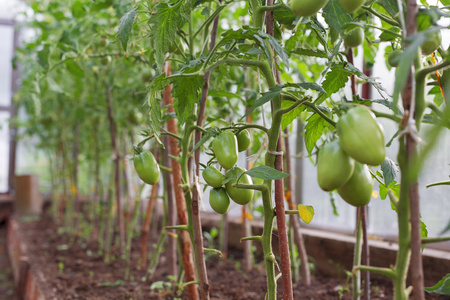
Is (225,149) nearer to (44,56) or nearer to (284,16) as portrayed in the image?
(284,16)

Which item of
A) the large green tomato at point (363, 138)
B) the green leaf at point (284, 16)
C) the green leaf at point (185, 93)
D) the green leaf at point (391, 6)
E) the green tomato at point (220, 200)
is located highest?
the green leaf at point (284, 16)

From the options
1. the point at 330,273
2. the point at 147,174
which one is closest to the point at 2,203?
the point at 330,273

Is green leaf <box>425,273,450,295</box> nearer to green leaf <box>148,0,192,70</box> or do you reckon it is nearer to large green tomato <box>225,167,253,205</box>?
large green tomato <box>225,167,253,205</box>

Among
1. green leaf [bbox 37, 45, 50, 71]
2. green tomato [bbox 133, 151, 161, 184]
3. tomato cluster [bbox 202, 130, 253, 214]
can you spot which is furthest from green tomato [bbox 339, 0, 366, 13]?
green leaf [bbox 37, 45, 50, 71]

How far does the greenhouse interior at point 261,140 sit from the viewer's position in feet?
1.39

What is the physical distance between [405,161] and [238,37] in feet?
0.96

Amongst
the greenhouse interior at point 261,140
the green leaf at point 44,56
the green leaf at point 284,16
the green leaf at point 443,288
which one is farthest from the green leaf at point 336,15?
the green leaf at point 44,56

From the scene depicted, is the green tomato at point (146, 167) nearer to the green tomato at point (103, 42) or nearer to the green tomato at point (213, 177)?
the green tomato at point (213, 177)

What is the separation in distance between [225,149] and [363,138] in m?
0.24

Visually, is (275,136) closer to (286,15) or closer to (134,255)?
(286,15)

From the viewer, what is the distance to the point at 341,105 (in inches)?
17.8

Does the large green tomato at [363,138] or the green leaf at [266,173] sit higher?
the large green tomato at [363,138]

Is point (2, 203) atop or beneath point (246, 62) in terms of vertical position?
beneath

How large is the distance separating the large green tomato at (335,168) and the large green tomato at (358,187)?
2 cm
